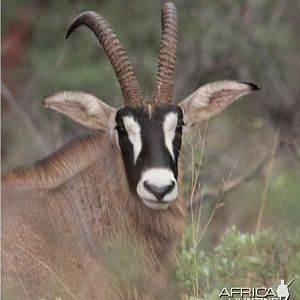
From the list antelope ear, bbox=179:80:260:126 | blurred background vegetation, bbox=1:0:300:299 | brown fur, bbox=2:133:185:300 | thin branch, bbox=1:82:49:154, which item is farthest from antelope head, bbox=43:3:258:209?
thin branch, bbox=1:82:49:154

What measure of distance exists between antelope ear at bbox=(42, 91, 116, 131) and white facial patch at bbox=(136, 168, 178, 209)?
83 cm

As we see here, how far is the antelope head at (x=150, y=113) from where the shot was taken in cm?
863

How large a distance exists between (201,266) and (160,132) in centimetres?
117

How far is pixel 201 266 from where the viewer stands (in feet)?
31.0

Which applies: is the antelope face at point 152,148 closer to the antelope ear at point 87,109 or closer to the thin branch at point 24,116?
the antelope ear at point 87,109

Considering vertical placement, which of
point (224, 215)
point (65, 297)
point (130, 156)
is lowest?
point (224, 215)

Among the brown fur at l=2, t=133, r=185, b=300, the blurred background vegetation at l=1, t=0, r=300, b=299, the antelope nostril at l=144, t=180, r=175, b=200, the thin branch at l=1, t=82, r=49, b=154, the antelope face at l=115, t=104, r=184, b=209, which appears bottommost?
the thin branch at l=1, t=82, r=49, b=154

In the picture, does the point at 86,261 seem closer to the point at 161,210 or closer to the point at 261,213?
the point at 161,210

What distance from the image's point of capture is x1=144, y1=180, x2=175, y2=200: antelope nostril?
841 cm

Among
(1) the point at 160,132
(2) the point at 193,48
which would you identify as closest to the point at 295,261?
(1) the point at 160,132

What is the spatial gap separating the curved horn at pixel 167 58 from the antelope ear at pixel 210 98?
30 cm

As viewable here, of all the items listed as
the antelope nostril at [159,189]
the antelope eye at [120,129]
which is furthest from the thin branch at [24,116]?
the antelope nostril at [159,189]

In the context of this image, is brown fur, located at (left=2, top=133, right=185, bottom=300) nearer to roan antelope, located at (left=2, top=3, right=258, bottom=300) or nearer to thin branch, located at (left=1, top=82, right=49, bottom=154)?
roan antelope, located at (left=2, top=3, right=258, bottom=300)

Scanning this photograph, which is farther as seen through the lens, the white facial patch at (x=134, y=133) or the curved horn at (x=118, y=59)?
the curved horn at (x=118, y=59)
